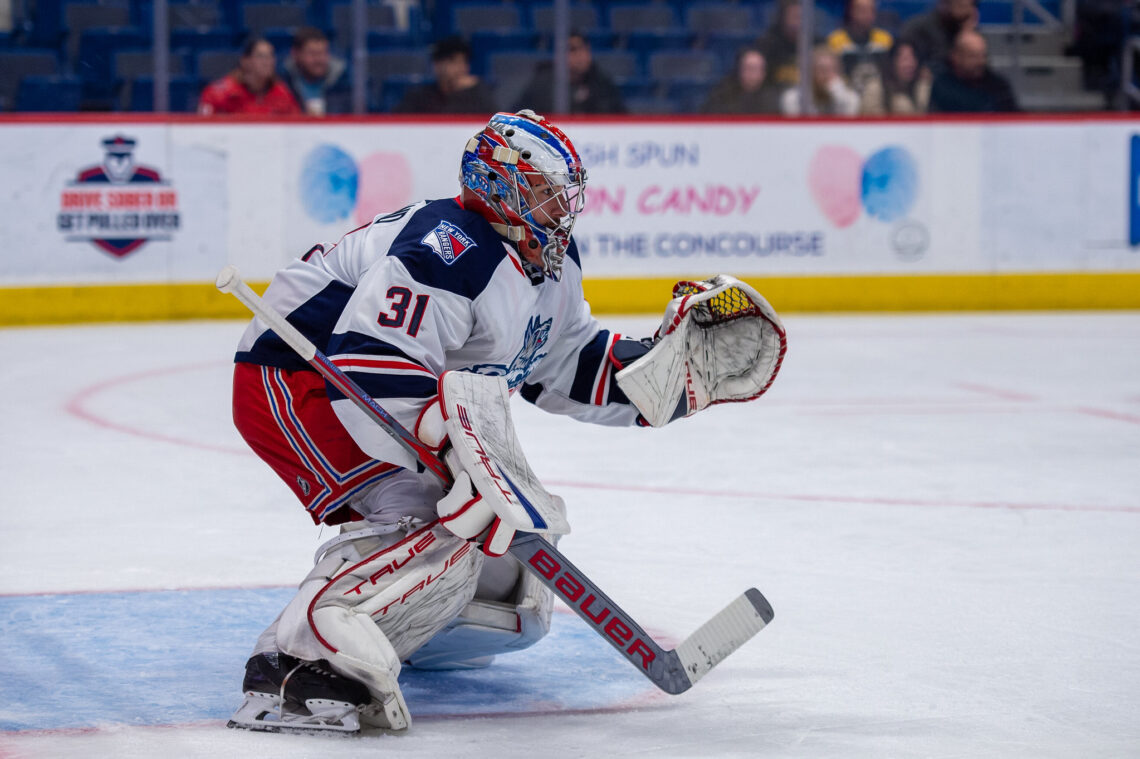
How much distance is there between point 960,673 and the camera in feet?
8.48

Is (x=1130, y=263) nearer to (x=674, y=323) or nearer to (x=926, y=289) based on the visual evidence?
(x=926, y=289)

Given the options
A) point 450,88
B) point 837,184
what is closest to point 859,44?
point 837,184

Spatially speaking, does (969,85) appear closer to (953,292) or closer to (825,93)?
(825,93)

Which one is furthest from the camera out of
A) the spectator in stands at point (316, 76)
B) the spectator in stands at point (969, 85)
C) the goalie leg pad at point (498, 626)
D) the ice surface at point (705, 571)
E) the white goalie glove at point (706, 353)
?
the spectator in stands at point (969, 85)

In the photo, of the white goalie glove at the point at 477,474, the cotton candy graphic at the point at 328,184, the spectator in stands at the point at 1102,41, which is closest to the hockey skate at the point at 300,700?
the white goalie glove at the point at 477,474

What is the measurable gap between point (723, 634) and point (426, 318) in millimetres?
682

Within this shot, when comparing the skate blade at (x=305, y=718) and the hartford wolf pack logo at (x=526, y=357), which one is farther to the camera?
the hartford wolf pack logo at (x=526, y=357)

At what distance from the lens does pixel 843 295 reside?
8.44m

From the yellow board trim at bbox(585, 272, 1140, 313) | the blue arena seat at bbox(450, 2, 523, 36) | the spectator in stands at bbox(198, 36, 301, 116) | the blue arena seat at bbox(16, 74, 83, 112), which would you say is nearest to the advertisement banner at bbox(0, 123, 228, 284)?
the blue arena seat at bbox(16, 74, 83, 112)

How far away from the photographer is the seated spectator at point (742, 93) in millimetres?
8344

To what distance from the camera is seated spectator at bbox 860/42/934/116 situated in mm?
8445

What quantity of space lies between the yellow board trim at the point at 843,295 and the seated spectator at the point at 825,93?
90cm

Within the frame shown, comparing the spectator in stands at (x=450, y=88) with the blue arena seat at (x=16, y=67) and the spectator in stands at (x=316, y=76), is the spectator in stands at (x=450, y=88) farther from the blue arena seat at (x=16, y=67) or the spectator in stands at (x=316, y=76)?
the blue arena seat at (x=16, y=67)

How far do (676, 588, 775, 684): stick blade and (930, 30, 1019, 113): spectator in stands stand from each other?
6.59 meters
